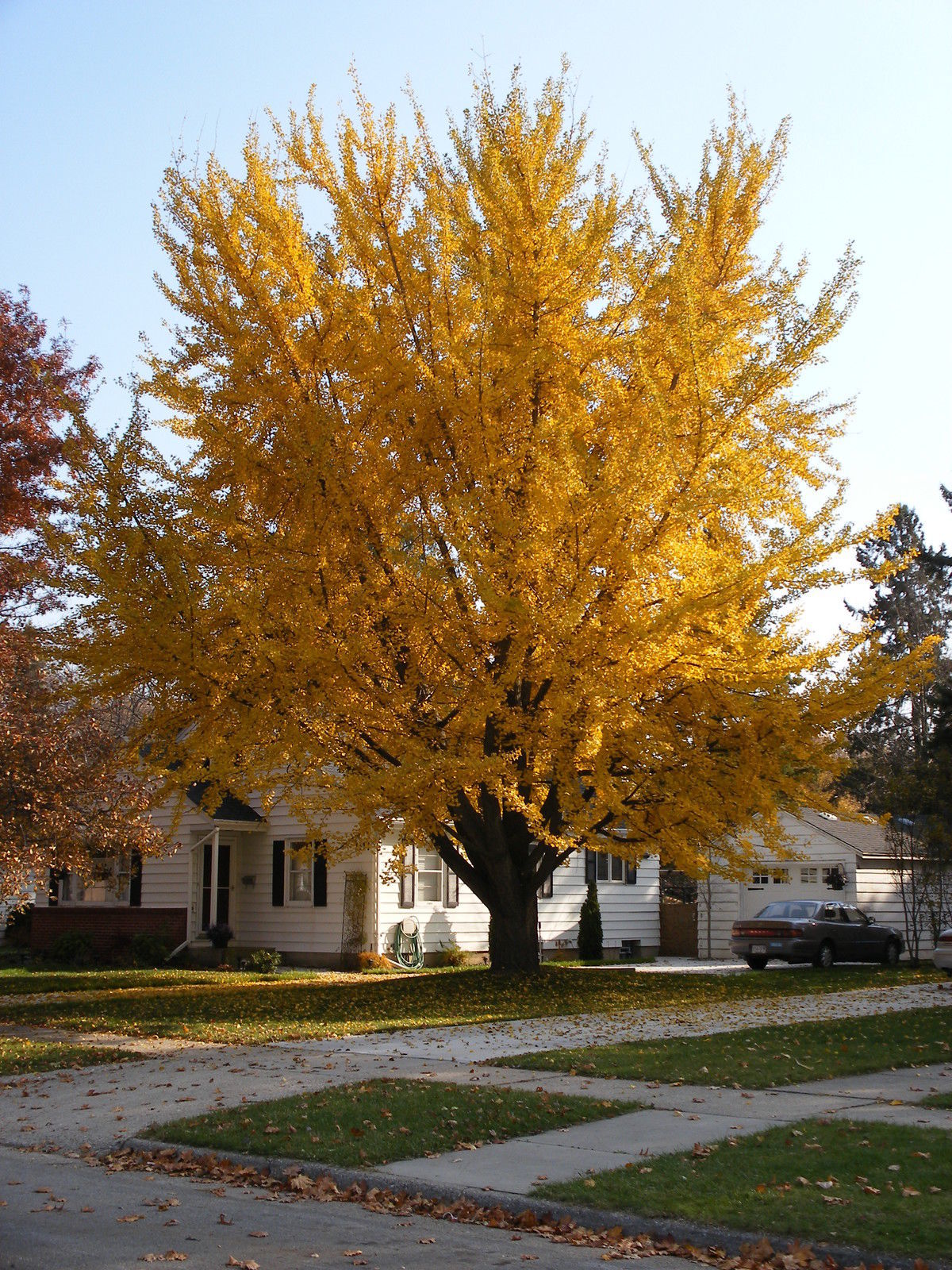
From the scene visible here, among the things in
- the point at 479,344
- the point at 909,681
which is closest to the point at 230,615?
the point at 479,344

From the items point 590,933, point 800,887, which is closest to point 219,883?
point 590,933

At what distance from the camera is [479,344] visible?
13961 millimetres

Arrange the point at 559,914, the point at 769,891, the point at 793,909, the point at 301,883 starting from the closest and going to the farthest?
the point at 301,883, the point at 793,909, the point at 559,914, the point at 769,891

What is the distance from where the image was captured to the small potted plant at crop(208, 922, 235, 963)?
928 inches

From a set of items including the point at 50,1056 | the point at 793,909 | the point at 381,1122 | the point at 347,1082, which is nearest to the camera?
the point at 381,1122

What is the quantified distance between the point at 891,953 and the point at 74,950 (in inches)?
673

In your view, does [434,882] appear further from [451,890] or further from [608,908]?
[608,908]

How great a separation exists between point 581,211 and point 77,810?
10.6 meters

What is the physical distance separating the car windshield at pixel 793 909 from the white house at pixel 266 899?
589 centimetres

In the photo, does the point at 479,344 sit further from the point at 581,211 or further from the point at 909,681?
the point at 909,681

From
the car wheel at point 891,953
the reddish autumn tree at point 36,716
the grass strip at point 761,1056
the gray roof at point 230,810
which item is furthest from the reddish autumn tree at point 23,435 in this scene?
the car wheel at point 891,953

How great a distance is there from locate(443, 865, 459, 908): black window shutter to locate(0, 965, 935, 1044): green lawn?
3619 millimetres

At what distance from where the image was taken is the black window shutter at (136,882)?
25.5 m

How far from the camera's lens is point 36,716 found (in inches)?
668
